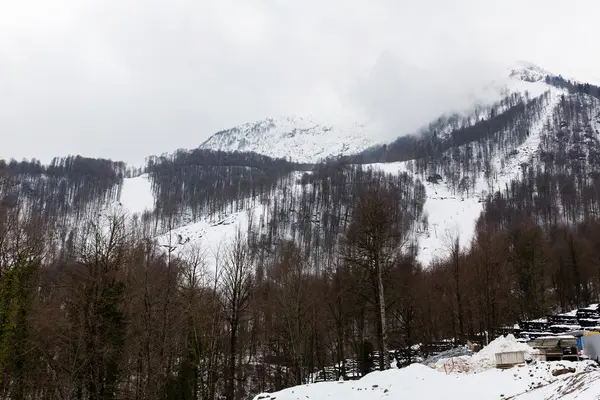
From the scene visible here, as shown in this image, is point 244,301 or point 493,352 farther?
point 244,301

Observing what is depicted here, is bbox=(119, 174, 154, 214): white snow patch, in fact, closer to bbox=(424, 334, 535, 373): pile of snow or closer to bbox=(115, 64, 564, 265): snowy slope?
bbox=(115, 64, 564, 265): snowy slope

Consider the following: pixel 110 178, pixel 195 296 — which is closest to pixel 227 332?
pixel 195 296

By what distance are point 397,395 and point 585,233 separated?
9349 cm

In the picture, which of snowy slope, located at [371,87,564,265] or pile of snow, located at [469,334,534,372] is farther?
snowy slope, located at [371,87,564,265]

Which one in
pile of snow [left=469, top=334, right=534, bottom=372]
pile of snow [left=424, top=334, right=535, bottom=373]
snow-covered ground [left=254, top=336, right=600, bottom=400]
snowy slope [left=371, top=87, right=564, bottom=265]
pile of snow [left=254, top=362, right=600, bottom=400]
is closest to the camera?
snow-covered ground [left=254, top=336, right=600, bottom=400]

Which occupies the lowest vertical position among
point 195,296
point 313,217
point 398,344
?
point 398,344

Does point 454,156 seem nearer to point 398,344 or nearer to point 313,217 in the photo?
point 313,217

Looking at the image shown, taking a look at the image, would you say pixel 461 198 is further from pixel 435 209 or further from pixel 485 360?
pixel 485 360

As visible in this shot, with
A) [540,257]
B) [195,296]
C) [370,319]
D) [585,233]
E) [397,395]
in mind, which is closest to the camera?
[397,395]

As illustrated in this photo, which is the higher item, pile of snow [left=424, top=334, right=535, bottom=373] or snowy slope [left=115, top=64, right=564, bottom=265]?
snowy slope [left=115, top=64, right=564, bottom=265]

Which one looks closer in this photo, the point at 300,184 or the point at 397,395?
the point at 397,395

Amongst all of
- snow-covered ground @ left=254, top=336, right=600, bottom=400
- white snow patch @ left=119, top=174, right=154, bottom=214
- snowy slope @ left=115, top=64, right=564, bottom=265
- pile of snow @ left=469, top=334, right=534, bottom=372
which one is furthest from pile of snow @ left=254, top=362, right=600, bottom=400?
white snow patch @ left=119, top=174, right=154, bottom=214

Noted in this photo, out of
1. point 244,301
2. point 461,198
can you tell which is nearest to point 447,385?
point 244,301

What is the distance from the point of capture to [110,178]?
182 meters
